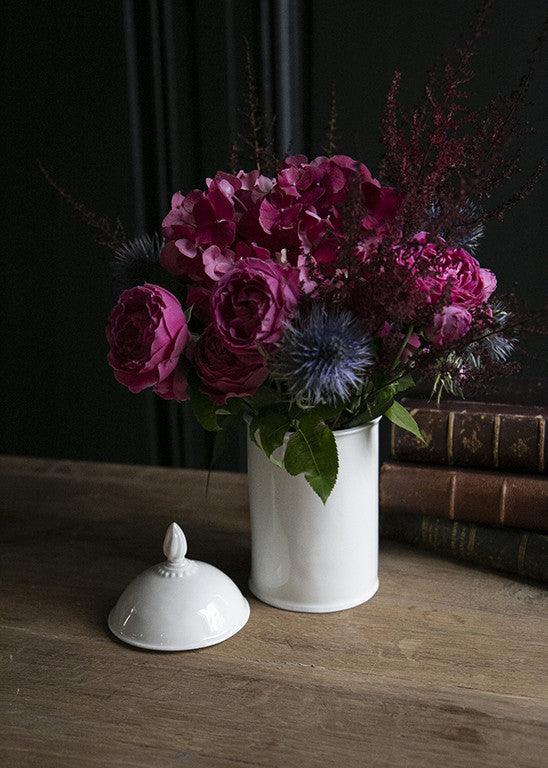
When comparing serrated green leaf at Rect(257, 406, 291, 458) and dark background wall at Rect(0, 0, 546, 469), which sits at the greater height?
dark background wall at Rect(0, 0, 546, 469)

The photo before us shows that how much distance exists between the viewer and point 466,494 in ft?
3.00

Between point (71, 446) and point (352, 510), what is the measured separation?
1206 millimetres

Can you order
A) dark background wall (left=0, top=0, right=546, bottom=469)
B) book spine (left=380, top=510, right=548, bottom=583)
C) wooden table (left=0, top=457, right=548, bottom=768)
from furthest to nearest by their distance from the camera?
dark background wall (left=0, top=0, right=546, bottom=469)
book spine (left=380, top=510, right=548, bottom=583)
wooden table (left=0, top=457, right=548, bottom=768)

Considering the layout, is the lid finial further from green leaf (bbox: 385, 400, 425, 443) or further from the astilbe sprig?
the astilbe sprig

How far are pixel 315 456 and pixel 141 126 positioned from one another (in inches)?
45.5

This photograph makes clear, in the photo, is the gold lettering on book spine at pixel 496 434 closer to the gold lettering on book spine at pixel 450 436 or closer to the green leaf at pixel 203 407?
the gold lettering on book spine at pixel 450 436

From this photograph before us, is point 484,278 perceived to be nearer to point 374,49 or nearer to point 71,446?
point 374,49

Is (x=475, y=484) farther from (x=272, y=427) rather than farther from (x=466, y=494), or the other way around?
(x=272, y=427)

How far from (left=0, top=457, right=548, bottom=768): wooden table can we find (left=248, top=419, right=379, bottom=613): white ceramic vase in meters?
0.02

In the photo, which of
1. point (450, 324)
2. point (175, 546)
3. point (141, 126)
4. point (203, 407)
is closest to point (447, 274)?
point (450, 324)

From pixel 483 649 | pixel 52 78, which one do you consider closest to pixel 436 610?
pixel 483 649

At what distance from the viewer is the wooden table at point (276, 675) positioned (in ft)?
2.03

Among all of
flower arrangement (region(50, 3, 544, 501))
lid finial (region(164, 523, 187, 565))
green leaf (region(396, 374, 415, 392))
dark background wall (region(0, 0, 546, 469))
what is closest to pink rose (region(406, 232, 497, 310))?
flower arrangement (region(50, 3, 544, 501))

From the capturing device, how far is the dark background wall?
146 cm
